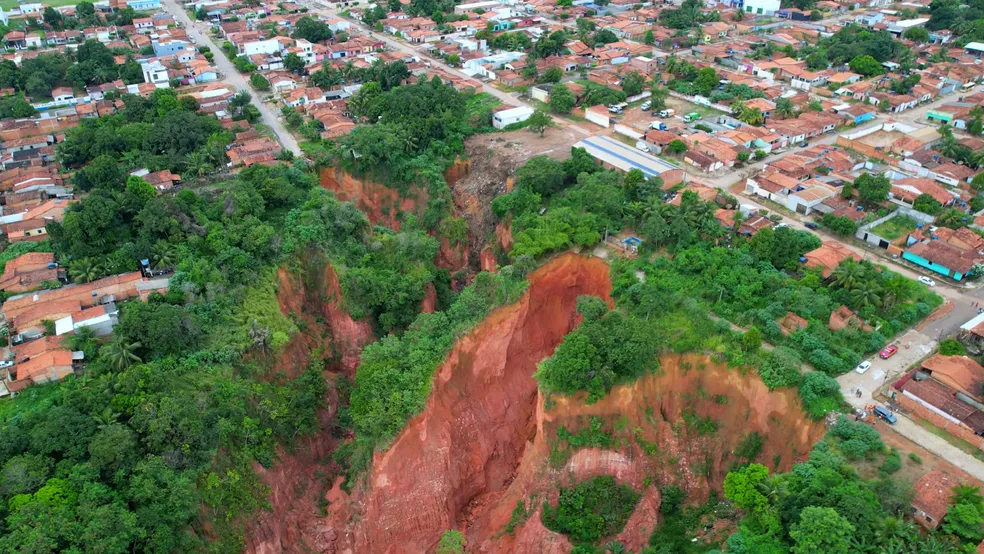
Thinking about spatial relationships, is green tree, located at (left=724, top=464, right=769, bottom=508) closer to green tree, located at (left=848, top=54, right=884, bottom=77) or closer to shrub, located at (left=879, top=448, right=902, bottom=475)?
shrub, located at (left=879, top=448, right=902, bottom=475)

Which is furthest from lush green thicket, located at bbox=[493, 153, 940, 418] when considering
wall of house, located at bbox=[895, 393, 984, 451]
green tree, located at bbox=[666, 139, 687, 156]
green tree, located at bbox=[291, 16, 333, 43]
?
green tree, located at bbox=[291, 16, 333, 43]

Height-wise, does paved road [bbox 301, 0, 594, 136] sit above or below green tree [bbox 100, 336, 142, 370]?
above

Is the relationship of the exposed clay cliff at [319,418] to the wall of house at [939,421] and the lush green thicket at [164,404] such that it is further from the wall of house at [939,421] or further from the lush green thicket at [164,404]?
the wall of house at [939,421]

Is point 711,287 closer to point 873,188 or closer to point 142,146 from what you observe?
point 873,188

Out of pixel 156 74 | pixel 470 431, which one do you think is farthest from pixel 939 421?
pixel 156 74

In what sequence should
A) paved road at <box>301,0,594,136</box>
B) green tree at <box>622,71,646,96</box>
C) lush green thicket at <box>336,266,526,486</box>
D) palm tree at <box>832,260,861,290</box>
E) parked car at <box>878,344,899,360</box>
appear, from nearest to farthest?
lush green thicket at <box>336,266,526,486</box> → parked car at <box>878,344,899,360</box> → palm tree at <box>832,260,861,290</box> → paved road at <box>301,0,594,136</box> → green tree at <box>622,71,646,96</box>

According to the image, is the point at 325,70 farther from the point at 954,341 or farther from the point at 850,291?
the point at 954,341
